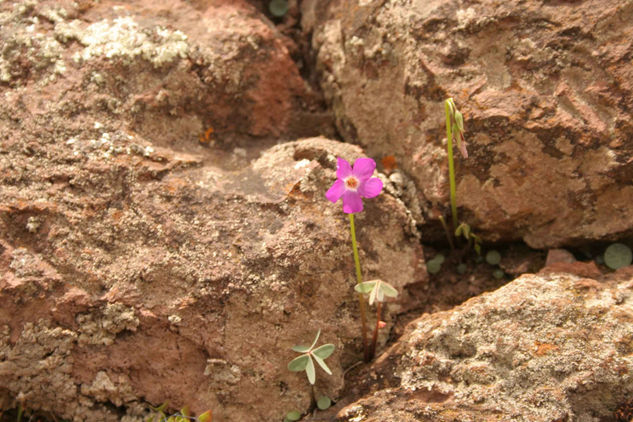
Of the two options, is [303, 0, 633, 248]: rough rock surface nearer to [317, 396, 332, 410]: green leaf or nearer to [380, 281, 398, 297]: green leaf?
[380, 281, 398, 297]: green leaf

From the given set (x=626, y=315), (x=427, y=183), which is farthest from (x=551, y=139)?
(x=626, y=315)

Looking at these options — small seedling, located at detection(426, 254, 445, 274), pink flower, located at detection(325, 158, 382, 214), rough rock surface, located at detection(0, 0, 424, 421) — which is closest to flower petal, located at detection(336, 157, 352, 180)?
pink flower, located at detection(325, 158, 382, 214)

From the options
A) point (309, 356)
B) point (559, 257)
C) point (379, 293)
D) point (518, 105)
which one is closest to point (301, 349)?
point (309, 356)

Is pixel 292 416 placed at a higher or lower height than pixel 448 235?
lower

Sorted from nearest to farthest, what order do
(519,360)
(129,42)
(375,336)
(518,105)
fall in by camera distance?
1. (519,360)
2. (375,336)
3. (518,105)
4. (129,42)

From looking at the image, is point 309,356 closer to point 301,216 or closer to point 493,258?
point 301,216

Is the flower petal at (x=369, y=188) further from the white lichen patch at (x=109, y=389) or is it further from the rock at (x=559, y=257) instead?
the white lichen patch at (x=109, y=389)
